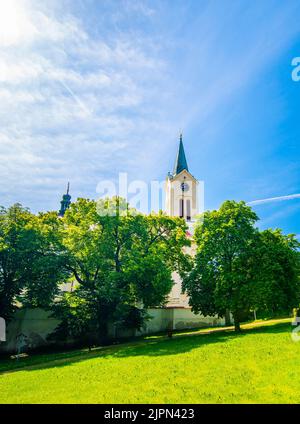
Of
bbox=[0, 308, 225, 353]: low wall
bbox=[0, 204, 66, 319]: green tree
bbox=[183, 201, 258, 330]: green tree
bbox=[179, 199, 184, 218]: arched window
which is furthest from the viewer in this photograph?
bbox=[179, 199, 184, 218]: arched window

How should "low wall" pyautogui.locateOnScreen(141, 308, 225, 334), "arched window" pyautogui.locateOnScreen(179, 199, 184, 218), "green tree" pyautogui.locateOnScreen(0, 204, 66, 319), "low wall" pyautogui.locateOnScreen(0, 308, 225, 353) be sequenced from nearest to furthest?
"green tree" pyautogui.locateOnScreen(0, 204, 66, 319) < "low wall" pyautogui.locateOnScreen(0, 308, 225, 353) < "low wall" pyautogui.locateOnScreen(141, 308, 225, 334) < "arched window" pyautogui.locateOnScreen(179, 199, 184, 218)

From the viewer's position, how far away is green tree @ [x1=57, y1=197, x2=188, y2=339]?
24520 mm

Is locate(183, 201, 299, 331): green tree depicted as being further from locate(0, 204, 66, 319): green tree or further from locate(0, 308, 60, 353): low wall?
locate(0, 308, 60, 353): low wall

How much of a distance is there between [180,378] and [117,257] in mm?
15473

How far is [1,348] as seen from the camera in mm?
27594

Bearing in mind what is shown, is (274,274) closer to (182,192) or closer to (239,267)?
(239,267)

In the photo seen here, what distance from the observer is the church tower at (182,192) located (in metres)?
64.2

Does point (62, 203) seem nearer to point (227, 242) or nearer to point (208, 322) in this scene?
point (208, 322)

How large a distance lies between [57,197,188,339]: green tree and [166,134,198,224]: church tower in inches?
1412

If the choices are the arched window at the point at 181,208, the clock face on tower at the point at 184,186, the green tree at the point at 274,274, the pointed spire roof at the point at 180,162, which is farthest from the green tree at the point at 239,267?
the pointed spire roof at the point at 180,162

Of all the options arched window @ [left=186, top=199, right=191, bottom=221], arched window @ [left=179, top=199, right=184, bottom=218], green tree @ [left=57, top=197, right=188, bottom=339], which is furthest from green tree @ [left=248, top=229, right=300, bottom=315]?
arched window @ [left=179, top=199, right=184, bottom=218]

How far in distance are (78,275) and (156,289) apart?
7845 mm

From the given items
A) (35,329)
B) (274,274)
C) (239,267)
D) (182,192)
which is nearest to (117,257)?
(239,267)

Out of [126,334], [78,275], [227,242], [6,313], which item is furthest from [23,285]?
[227,242]
